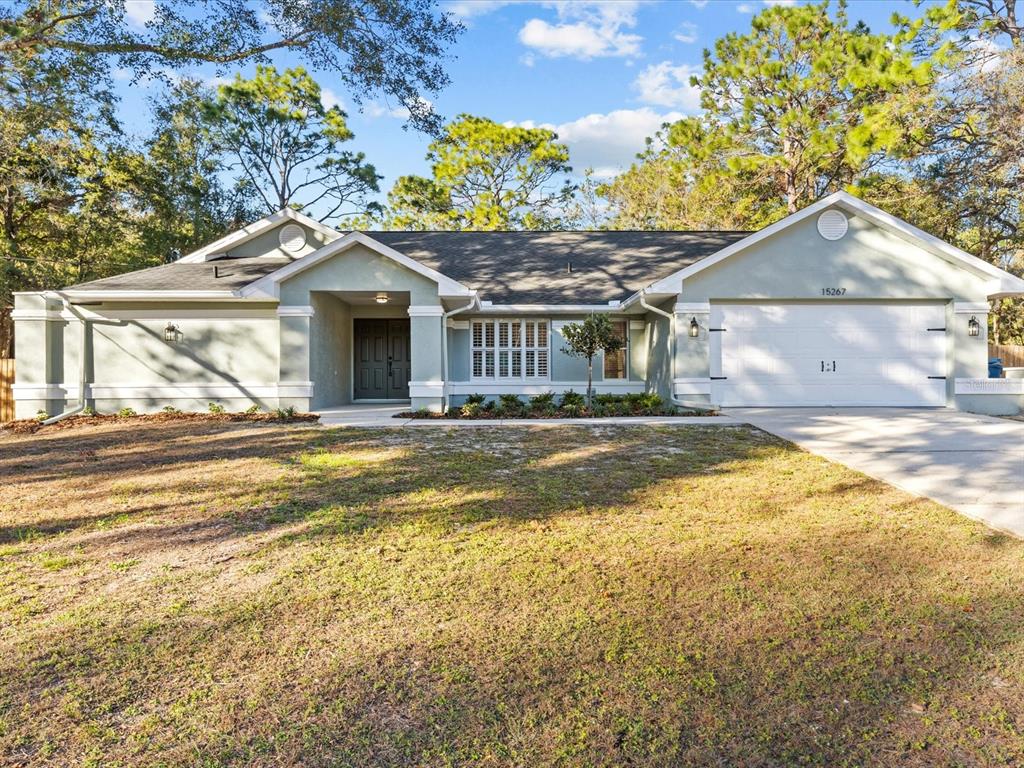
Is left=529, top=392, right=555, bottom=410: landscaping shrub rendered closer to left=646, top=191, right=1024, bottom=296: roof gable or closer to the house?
the house

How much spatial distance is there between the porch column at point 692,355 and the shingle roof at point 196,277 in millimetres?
9045

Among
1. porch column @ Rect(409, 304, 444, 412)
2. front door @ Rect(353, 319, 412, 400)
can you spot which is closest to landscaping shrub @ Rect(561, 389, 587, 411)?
porch column @ Rect(409, 304, 444, 412)

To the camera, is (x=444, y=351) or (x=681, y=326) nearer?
(x=681, y=326)

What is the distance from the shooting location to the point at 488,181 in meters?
32.7

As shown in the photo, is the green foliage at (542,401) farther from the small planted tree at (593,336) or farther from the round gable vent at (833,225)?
the round gable vent at (833,225)

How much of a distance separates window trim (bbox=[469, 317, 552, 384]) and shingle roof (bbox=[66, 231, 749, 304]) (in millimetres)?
552

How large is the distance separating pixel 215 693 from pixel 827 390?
12.6 m

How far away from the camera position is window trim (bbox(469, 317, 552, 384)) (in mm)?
13930

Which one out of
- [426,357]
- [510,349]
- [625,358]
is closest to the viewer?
[426,357]

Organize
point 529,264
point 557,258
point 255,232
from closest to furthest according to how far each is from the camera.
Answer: point 255,232, point 529,264, point 557,258

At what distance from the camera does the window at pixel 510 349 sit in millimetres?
13953

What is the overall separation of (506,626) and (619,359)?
11.5 meters

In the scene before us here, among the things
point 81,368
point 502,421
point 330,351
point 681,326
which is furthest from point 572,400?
point 81,368

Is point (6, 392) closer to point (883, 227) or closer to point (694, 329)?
point (694, 329)
